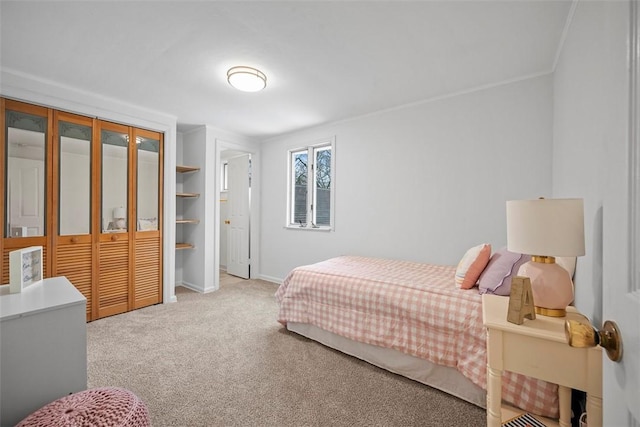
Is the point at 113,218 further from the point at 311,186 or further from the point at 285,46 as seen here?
the point at 285,46

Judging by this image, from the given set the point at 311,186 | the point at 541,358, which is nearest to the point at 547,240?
the point at 541,358

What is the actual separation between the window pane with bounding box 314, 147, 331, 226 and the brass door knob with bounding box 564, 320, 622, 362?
11.7 feet

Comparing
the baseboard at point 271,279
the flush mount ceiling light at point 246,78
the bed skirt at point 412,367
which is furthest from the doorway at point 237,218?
the bed skirt at point 412,367

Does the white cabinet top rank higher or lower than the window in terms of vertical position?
lower

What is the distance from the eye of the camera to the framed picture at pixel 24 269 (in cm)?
141

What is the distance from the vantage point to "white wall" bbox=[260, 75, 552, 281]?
2.61m

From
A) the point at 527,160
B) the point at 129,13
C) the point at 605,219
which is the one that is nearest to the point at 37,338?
the point at 129,13

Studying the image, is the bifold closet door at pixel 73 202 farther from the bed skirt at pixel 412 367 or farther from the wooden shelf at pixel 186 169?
the bed skirt at pixel 412 367

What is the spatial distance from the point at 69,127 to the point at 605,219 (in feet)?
13.4

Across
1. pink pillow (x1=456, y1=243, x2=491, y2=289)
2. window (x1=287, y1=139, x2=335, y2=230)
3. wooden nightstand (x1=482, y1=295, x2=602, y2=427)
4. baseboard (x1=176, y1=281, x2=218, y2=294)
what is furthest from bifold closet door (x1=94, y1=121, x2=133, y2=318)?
wooden nightstand (x1=482, y1=295, x2=602, y2=427)

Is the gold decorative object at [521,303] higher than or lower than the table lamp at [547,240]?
lower

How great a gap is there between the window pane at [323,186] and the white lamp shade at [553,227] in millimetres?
3062

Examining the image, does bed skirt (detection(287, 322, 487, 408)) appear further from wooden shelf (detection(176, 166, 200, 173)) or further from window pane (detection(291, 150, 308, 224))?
wooden shelf (detection(176, 166, 200, 173))

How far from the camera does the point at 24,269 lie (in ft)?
4.82
